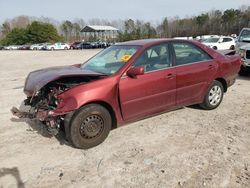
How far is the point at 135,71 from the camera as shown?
432 centimetres

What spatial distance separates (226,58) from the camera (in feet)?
19.5

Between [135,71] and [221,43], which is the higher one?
[221,43]

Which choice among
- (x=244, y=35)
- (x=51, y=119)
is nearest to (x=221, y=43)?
(x=244, y=35)

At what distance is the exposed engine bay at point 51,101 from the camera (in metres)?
4.05

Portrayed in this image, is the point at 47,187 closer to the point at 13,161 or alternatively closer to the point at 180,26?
the point at 13,161

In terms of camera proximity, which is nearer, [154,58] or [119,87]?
[119,87]

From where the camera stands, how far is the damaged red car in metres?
4.05

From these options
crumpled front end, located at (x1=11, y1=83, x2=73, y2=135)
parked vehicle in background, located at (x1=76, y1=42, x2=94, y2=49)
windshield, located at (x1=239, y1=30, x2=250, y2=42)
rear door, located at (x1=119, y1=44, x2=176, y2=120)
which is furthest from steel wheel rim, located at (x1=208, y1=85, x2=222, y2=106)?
parked vehicle in background, located at (x1=76, y1=42, x2=94, y2=49)

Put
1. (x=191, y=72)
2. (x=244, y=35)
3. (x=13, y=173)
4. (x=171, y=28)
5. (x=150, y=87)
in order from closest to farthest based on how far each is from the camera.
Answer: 1. (x=13, y=173)
2. (x=150, y=87)
3. (x=191, y=72)
4. (x=244, y=35)
5. (x=171, y=28)

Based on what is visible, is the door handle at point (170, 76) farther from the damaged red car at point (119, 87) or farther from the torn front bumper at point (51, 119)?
the torn front bumper at point (51, 119)

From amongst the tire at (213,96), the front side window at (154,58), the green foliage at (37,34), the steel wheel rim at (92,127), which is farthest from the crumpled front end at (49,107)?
the green foliage at (37,34)

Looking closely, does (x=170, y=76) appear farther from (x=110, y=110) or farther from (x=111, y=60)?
(x=110, y=110)

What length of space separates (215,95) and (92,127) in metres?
3.04

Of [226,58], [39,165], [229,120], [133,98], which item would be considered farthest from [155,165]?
[226,58]
